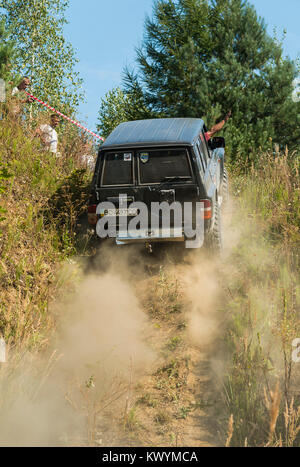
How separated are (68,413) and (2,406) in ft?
2.08

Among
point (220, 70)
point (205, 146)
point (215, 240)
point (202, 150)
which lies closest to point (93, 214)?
point (215, 240)

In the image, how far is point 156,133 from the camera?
7.05 meters

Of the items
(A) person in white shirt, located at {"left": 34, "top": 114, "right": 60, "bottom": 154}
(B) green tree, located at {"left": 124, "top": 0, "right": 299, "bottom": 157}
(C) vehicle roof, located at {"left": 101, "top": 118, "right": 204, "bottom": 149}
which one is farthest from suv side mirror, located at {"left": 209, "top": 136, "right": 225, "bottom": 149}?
(B) green tree, located at {"left": 124, "top": 0, "right": 299, "bottom": 157}

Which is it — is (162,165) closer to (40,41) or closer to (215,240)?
(215,240)

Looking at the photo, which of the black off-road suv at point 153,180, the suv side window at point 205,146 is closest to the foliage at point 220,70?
the suv side window at point 205,146

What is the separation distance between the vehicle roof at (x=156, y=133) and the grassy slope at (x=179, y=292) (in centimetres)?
125

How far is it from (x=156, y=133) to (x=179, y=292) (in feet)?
7.72

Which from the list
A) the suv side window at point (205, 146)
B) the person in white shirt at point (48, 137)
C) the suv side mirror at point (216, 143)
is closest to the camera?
the suv side window at point (205, 146)

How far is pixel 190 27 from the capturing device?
14844 mm

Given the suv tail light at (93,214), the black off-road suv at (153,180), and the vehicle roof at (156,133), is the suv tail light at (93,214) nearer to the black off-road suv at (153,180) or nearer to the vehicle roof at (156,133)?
the black off-road suv at (153,180)

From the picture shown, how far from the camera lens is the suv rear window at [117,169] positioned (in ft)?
22.5

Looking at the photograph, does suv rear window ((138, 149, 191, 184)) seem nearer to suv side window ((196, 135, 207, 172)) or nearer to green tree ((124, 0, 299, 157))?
suv side window ((196, 135, 207, 172))

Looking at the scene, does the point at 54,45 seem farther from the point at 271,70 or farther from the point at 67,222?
the point at 67,222
